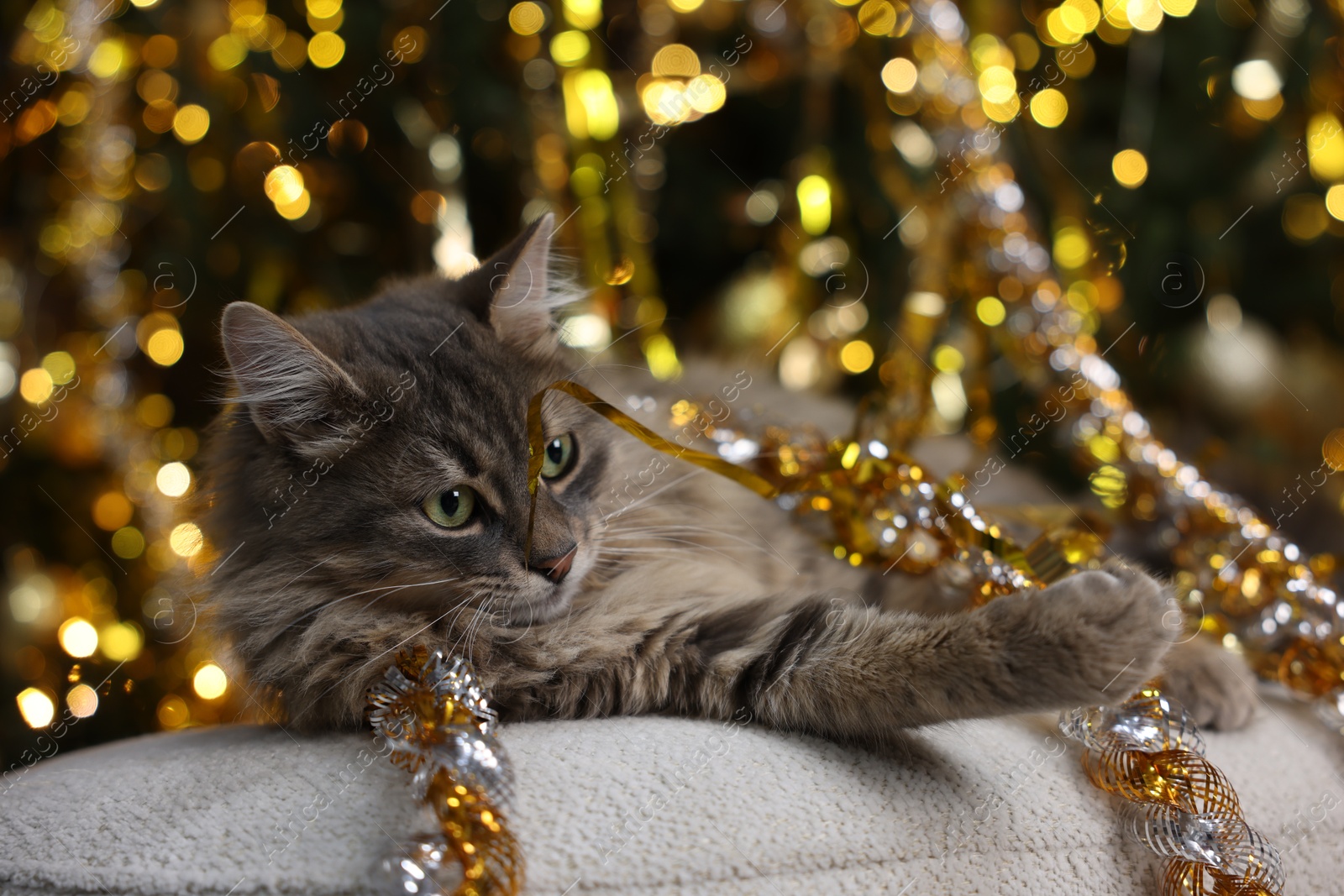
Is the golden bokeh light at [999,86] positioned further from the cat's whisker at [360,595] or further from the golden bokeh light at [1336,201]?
the cat's whisker at [360,595]

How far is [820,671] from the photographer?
83 cm

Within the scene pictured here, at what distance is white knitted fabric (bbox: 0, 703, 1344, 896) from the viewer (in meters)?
0.69

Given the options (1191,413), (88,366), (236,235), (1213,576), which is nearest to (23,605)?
(88,366)

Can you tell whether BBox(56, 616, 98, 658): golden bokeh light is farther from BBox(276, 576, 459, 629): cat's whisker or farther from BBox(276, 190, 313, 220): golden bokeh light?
BBox(276, 576, 459, 629): cat's whisker

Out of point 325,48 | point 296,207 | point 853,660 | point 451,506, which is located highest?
point 325,48

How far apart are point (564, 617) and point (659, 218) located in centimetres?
139

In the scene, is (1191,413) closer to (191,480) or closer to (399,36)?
(399,36)

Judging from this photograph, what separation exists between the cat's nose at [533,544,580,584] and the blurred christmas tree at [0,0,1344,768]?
740 mm

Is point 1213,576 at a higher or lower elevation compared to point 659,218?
lower

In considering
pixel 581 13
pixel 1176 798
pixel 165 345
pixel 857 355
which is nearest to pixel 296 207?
pixel 165 345

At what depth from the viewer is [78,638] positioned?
1.74 meters

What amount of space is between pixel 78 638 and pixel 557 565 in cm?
142

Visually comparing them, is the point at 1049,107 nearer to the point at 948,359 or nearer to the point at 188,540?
the point at 948,359

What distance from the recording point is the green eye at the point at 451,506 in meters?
0.95
